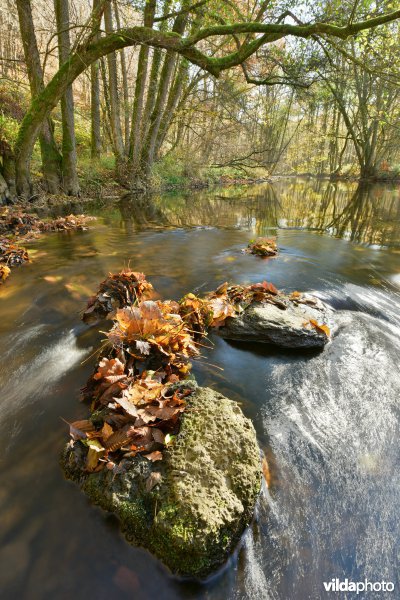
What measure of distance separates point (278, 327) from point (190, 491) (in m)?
1.85

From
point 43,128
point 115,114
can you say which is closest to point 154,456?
point 43,128

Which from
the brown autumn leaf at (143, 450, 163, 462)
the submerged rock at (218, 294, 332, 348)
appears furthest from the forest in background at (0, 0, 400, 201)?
the brown autumn leaf at (143, 450, 163, 462)

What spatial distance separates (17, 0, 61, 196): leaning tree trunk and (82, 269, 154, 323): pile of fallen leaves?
7.71 metres

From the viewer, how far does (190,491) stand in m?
1.56

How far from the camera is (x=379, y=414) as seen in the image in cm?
234

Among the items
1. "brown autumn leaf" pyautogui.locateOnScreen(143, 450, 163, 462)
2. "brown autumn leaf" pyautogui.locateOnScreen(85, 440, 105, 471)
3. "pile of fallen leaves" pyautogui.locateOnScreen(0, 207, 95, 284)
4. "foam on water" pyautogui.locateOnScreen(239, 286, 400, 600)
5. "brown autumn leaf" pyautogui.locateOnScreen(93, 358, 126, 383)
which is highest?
"pile of fallen leaves" pyautogui.locateOnScreen(0, 207, 95, 284)

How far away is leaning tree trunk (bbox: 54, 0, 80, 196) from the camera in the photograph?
968 centimetres

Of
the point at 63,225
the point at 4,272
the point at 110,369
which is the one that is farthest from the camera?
the point at 63,225

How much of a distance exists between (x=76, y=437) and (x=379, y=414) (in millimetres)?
2057

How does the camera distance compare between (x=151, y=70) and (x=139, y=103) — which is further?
(x=151, y=70)

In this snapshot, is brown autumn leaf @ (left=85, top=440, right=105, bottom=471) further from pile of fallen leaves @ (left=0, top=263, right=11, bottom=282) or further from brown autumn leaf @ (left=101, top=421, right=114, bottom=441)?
pile of fallen leaves @ (left=0, top=263, right=11, bottom=282)

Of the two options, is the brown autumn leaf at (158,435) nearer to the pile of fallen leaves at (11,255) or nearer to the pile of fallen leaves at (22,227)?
the pile of fallen leaves at (11,255)

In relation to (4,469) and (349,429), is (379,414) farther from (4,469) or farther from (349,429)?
(4,469)

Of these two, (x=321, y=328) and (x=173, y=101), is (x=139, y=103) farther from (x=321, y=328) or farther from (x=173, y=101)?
(x=321, y=328)
